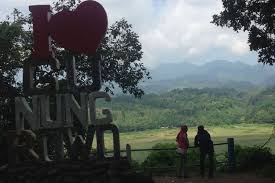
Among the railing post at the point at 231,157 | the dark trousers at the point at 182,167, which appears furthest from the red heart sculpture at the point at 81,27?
the railing post at the point at 231,157

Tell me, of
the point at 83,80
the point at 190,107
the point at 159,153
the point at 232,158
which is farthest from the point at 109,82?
the point at 190,107

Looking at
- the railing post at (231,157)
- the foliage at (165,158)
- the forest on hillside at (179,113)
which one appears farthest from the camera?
the forest on hillside at (179,113)

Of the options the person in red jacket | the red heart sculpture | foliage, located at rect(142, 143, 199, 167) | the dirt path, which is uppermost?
the red heart sculpture

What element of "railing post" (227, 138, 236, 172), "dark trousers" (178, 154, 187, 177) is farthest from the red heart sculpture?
"railing post" (227, 138, 236, 172)

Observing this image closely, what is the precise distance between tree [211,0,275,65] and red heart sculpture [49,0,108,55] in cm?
1081

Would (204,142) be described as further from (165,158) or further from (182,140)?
(165,158)

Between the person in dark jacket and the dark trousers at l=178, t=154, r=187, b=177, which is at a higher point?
the person in dark jacket

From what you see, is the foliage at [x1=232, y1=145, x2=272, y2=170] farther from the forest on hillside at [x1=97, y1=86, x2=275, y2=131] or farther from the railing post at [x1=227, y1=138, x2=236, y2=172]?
the forest on hillside at [x1=97, y1=86, x2=275, y2=131]

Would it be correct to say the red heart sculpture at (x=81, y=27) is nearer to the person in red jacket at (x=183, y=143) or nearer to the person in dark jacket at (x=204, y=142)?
the person in red jacket at (x=183, y=143)

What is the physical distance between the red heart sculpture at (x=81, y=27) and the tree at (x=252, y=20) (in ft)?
35.5

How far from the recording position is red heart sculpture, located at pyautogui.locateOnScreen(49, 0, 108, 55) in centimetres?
1209

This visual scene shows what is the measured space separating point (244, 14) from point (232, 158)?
5.93 m

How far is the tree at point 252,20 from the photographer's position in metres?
21.6

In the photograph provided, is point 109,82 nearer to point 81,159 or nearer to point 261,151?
point 261,151
